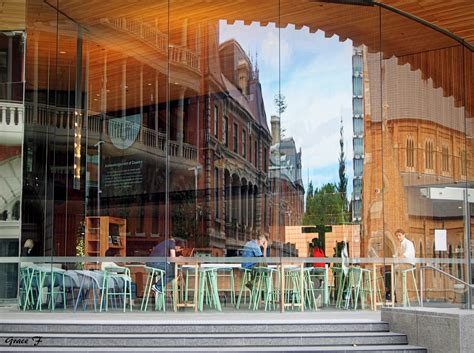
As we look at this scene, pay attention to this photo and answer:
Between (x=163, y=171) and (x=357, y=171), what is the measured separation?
4.16 metres

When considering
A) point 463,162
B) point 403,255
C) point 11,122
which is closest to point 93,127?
point 11,122

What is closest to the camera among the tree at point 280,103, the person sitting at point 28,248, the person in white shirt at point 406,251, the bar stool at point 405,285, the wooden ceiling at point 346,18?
the bar stool at point 405,285

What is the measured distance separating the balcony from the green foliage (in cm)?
602

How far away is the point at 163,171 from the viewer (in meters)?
14.9

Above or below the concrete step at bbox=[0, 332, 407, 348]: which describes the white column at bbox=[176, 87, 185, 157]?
above

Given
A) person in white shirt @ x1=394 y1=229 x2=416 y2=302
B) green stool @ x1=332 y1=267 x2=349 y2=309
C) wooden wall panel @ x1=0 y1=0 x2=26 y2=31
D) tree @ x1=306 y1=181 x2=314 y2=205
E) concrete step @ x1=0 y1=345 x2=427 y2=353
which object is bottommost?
concrete step @ x1=0 y1=345 x2=427 y2=353

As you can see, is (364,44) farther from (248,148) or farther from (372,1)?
(248,148)

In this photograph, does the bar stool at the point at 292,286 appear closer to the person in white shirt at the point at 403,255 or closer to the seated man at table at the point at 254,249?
the seated man at table at the point at 254,249

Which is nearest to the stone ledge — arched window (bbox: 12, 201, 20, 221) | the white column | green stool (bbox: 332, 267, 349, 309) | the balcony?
green stool (bbox: 332, 267, 349, 309)

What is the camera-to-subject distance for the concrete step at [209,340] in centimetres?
881

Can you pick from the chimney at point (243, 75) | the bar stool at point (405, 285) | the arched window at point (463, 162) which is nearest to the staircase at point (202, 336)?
the bar stool at point (405, 285)

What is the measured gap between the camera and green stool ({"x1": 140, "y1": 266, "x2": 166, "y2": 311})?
1197 centimetres

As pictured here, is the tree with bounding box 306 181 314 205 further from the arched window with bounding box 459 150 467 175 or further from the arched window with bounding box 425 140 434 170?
the arched window with bounding box 459 150 467 175

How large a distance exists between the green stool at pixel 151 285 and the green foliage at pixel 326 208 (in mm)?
4936
